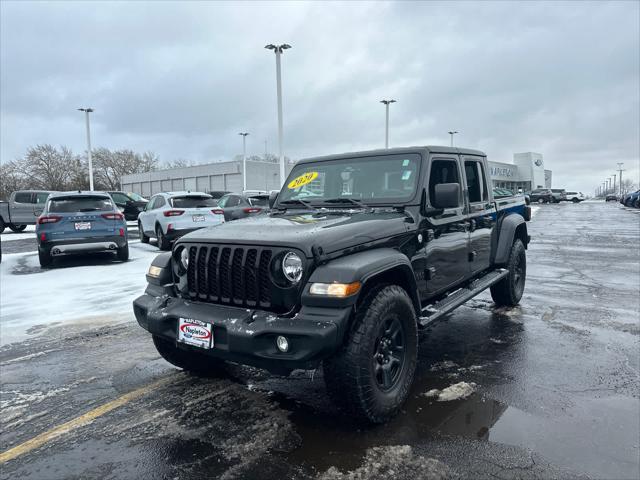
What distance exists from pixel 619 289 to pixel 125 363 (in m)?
7.31

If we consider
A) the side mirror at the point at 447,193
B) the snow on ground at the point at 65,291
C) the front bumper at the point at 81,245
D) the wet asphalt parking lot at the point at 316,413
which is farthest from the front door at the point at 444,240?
the front bumper at the point at 81,245

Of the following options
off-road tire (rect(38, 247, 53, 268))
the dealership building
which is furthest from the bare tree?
off-road tire (rect(38, 247, 53, 268))

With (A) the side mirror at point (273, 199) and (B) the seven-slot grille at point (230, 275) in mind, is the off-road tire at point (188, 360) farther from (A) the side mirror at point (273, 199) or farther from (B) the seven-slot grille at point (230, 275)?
(A) the side mirror at point (273, 199)

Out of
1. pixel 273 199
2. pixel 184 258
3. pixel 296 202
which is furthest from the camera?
pixel 273 199

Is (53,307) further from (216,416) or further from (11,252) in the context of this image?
(11,252)

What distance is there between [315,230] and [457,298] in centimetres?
189

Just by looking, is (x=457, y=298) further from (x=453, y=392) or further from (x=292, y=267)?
(x=292, y=267)

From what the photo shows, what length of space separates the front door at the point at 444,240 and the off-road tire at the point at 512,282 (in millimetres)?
1497

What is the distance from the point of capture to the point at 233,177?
60094 mm

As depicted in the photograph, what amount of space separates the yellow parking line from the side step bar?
7.35 feet

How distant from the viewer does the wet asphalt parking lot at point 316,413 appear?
2658mm

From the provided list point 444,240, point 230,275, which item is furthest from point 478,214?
point 230,275

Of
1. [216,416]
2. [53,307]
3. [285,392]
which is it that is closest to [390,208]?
[285,392]

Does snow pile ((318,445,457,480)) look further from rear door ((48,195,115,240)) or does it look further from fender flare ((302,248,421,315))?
rear door ((48,195,115,240))
